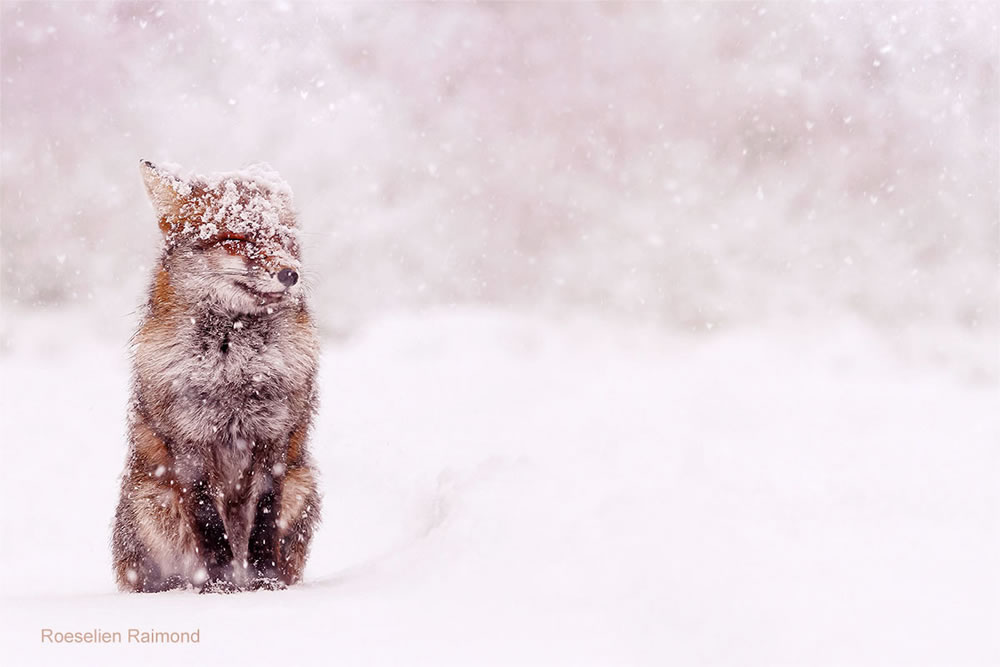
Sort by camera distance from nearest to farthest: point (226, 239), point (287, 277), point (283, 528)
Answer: point (287, 277), point (226, 239), point (283, 528)

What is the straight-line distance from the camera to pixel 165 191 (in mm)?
5215

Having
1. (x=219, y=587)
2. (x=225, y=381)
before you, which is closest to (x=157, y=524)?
(x=219, y=587)

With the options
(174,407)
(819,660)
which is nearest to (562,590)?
(819,660)

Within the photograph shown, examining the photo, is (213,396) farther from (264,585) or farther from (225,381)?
(264,585)

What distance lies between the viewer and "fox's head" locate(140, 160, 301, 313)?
196 inches

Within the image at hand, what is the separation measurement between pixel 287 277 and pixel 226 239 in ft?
1.67

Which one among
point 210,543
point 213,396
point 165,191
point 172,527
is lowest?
point 210,543

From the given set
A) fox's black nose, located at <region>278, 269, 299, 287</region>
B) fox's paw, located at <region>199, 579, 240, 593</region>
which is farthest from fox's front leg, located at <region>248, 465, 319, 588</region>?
fox's black nose, located at <region>278, 269, 299, 287</region>

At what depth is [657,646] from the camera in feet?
13.3

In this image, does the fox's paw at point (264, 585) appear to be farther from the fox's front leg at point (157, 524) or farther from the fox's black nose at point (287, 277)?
the fox's black nose at point (287, 277)

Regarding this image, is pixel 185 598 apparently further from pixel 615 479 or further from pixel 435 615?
pixel 615 479

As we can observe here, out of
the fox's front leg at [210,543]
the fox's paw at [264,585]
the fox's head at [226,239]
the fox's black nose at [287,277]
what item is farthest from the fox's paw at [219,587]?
the fox's black nose at [287,277]

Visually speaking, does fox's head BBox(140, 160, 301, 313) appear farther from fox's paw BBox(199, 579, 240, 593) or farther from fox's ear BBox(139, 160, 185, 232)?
fox's paw BBox(199, 579, 240, 593)

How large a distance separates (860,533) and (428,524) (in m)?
3.42
